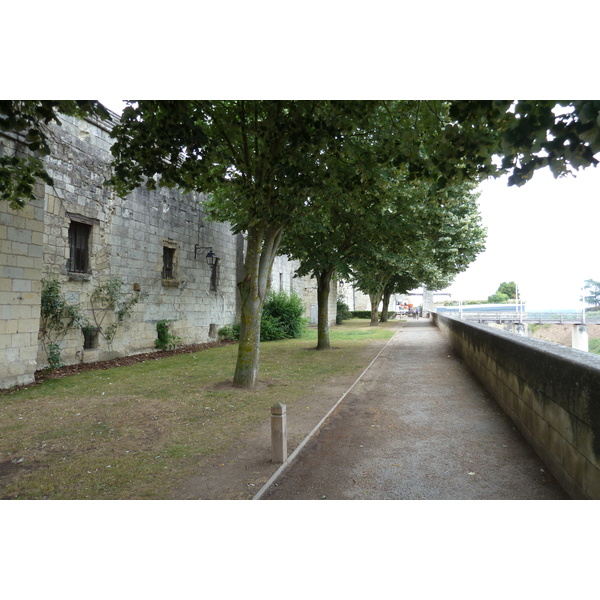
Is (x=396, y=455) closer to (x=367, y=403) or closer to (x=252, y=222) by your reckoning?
(x=367, y=403)

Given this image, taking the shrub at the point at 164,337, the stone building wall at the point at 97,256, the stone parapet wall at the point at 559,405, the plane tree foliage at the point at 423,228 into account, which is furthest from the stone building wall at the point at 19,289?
the stone parapet wall at the point at 559,405

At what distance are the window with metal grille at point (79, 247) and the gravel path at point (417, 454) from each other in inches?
303

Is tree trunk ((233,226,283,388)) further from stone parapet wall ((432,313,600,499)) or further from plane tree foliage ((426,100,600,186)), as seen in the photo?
plane tree foliage ((426,100,600,186))

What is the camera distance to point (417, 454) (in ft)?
14.9

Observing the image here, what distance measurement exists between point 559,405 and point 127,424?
17.1ft

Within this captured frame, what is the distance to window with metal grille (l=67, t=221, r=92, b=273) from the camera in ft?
34.2

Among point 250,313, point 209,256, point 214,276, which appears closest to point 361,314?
point 214,276

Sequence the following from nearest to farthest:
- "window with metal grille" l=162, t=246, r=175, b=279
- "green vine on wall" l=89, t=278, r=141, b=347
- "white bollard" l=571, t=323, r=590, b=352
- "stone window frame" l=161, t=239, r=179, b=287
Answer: "green vine on wall" l=89, t=278, r=141, b=347 → "stone window frame" l=161, t=239, r=179, b=287 → "window with metal grille" l=162, t=246, r=175, b=279 → "white bollard" l=571, t=323, r=590, b=352

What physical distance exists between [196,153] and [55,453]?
14.4ft

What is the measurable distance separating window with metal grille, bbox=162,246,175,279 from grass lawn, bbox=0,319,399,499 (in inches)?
167

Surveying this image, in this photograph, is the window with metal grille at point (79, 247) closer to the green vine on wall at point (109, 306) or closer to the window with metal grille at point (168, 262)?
the green vine on wall at point (109, 306)

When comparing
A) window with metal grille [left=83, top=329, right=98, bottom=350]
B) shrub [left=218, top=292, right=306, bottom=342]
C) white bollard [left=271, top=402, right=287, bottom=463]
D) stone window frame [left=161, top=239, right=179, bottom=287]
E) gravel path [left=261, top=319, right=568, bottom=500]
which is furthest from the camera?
shrub [left=218, top=292, right=306, bottom=342]

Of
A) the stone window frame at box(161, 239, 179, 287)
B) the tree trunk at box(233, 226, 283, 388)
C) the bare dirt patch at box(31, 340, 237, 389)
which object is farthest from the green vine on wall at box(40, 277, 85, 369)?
the tree trunk at box(233, 226, 283, 388)

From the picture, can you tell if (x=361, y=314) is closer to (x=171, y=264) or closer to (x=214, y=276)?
(x=214, y=276)
